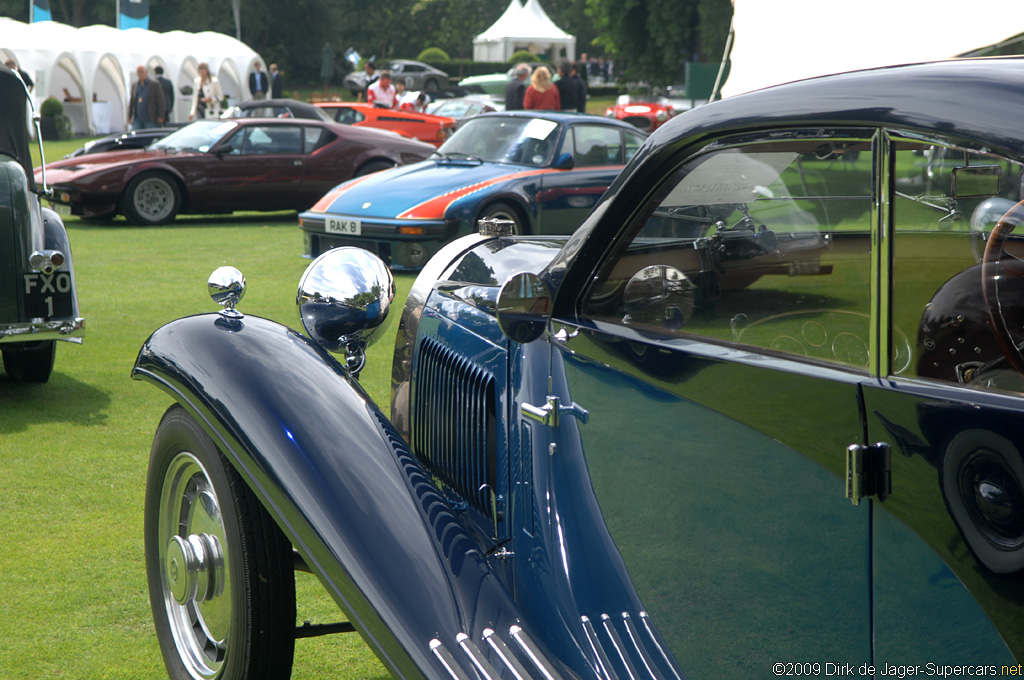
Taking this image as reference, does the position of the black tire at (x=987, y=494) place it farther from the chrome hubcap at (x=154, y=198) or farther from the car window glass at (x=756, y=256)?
the chrome hubcap at (x=154, y=198)

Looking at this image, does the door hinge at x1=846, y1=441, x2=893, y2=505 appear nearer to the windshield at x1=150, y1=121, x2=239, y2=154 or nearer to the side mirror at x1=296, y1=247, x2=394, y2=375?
the side mirror at x1=296, y1=247, x2=394, y2=375

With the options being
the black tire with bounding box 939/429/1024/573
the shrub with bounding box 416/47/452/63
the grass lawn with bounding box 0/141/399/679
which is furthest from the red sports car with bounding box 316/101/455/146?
the shrub with bounding box 416/47/452/63

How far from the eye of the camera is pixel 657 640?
69.2 inches

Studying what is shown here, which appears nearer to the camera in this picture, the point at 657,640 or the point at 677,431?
the point at 677,431

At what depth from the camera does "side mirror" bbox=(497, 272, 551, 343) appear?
185cm

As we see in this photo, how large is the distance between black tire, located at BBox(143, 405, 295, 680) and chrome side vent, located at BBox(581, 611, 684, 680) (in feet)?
2.62

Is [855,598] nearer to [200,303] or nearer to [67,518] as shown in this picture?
[67,518]

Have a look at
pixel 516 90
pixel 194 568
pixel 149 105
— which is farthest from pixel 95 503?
pixel 149 105

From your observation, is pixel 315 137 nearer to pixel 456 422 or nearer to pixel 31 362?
pixel 31 362

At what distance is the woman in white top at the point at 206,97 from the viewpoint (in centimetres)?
1956

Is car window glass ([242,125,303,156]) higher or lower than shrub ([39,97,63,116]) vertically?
lower

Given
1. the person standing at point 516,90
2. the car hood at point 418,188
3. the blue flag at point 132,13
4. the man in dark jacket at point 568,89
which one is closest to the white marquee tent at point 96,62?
the blue flag at point 132,13

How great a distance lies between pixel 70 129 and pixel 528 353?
2663 cm

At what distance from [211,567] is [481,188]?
7.20 m
